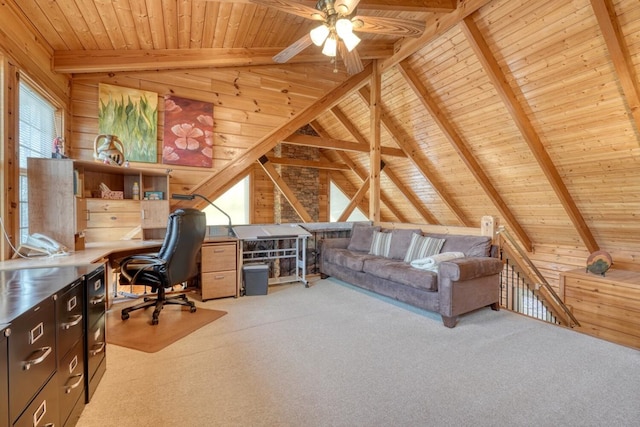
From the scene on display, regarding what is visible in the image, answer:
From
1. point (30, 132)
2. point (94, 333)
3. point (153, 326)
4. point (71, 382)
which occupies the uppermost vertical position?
point (30, 132)

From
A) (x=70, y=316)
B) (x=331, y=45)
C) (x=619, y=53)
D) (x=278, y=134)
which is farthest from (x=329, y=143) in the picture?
(x=70, y=316)

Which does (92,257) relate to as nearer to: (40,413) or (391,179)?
(40,413)

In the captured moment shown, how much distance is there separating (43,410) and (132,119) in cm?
312

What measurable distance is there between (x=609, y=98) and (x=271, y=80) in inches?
160

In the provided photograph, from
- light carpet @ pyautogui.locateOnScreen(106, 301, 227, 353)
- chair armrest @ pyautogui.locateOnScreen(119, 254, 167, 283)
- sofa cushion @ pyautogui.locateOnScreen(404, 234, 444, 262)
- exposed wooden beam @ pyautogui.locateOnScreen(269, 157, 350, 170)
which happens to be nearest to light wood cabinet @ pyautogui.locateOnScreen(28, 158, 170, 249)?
chair armrest @ pyautogui.locateOnScreen(119, 254, 167, 283)

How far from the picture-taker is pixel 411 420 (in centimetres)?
158

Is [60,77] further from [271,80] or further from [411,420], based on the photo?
[411,420]

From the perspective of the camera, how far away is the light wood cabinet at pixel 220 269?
3.52m

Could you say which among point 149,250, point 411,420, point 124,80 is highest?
point 124,80

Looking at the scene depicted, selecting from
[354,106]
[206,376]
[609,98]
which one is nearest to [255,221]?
[354,106]

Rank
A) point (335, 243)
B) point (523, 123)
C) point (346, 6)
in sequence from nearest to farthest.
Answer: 1. point (346, 6)
2. point (523, 123)
3. point (335, 243)

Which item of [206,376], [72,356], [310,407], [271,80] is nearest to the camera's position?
[72,356]

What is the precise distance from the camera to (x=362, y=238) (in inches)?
180

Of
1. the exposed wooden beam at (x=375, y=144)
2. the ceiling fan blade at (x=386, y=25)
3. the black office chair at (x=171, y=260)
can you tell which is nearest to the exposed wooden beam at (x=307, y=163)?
the exposed wooden beam at (x=375, y=144)
